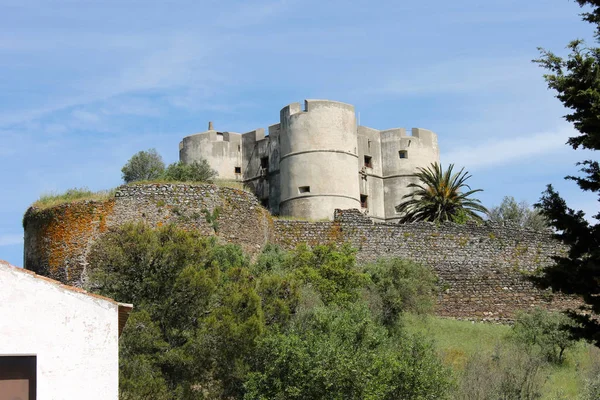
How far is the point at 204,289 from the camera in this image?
881 inches

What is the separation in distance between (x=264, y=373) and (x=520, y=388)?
6368 mm

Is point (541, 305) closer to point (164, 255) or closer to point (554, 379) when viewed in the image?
point (554, 379)

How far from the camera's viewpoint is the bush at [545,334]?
29.4m

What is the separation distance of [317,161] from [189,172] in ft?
16.0

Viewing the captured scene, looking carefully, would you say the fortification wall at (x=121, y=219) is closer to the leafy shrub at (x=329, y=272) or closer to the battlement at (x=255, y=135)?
the leafy shrub at (x=329, y=272)

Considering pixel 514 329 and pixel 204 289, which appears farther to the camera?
pixel 514 329

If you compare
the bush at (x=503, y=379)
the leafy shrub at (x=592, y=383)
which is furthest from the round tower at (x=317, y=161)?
the bush at (x=503, y=379)

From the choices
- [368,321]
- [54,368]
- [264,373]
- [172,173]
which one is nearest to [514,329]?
[368,321]

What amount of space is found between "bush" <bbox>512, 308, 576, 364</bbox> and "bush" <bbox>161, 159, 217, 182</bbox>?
1307 cm

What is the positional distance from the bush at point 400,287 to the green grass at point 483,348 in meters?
0.47

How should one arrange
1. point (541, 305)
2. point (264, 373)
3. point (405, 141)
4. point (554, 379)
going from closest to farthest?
point (264, 373), point (554, 379), point (541, 305), point (405, 141)

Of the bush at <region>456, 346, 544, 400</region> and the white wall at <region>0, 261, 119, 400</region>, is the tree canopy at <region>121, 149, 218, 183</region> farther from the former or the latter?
the white wall at <region>0, 261, 119, 400</region>

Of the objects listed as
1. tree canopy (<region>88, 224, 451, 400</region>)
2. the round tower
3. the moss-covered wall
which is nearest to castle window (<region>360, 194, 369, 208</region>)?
the round tower

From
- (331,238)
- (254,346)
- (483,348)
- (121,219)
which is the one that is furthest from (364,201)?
(254,346)
